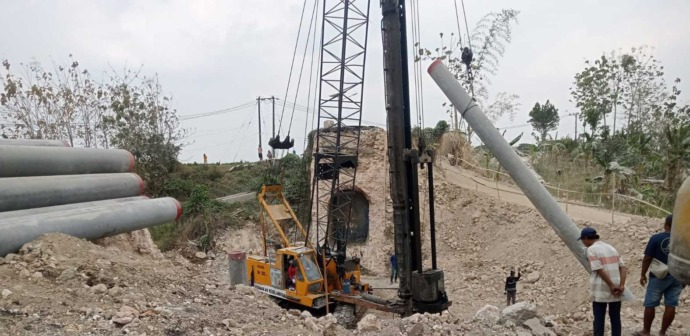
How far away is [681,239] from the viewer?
283cm

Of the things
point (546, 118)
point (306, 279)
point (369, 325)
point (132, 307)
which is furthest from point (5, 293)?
point (546, 118)

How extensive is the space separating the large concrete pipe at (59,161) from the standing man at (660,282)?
7.52 metres

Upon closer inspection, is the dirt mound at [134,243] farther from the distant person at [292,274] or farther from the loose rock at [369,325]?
the loose rock at [369,325]

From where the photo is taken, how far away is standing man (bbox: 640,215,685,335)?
5316 millimetres

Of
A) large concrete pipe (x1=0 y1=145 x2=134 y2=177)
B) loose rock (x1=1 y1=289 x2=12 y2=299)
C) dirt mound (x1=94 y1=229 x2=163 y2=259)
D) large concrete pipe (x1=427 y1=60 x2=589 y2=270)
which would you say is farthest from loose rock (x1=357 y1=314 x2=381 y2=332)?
large concrete pipe (x1=0 y1=145 x2=134 y2=177)

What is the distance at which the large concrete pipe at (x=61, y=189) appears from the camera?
19.6 feet

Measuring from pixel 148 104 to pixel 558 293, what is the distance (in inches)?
788

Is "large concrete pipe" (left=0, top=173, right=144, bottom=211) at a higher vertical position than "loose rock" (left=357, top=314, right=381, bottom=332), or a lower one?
higher

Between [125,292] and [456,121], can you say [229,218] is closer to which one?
[456,121]

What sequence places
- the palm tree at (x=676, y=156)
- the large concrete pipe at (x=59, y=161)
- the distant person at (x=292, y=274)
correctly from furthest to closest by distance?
the palm tree at (x=676, y=156), the distant person at (x=292, y=274), the large concrete pipe at (x=59, y=161)

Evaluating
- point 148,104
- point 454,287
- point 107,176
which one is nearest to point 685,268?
point 107,176

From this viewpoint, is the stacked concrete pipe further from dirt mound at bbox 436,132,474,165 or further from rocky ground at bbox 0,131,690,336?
dirt mound at bbox 436,132,474,165

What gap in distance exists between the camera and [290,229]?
19.7 meters

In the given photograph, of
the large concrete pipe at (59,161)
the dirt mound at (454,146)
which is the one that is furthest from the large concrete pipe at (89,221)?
the dirt mound at (454,146)
